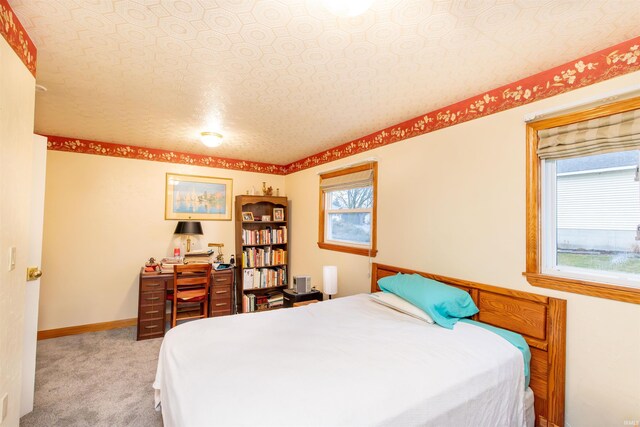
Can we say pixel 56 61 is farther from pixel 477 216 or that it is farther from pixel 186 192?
pixel 477 216

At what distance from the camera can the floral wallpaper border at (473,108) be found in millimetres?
1521

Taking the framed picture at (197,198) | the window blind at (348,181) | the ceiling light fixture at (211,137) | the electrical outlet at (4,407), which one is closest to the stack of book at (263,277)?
the framed picture at (197,198)

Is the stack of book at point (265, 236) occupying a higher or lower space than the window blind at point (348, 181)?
lower

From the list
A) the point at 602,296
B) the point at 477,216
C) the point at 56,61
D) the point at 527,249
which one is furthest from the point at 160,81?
the point at 602,296

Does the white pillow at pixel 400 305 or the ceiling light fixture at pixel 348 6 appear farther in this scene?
the white pillow at pixel 400 305

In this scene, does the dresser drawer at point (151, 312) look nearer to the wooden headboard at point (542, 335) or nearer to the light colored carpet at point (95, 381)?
the light colored carpet at point (95, 381)

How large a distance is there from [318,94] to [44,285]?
3.92 metres

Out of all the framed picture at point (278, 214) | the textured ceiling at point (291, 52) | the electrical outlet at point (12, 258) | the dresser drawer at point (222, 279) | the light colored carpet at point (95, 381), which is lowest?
the light colored carpet at point (95, 381)

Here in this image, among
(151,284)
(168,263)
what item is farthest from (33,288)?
(168,263)

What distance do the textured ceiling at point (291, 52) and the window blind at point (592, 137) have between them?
0.40 meters

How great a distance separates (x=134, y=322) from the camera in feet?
12.4

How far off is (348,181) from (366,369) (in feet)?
7.54

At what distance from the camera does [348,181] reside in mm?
3332

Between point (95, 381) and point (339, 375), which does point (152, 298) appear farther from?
point (339, 375)
